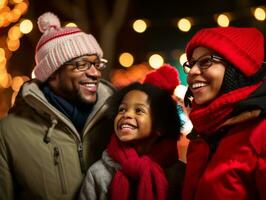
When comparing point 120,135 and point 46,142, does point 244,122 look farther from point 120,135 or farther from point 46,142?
point 46,142

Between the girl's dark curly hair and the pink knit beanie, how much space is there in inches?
17.5

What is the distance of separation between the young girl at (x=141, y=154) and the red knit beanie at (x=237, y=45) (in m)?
0.61

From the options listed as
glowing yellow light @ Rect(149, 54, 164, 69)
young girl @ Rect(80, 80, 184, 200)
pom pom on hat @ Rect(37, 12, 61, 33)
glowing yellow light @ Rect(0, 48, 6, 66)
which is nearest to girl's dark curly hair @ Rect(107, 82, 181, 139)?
young girl @ Rect(80, 80, 184, 200)

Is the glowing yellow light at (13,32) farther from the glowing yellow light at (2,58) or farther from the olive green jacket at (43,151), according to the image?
the olive green jacket at (43,151)

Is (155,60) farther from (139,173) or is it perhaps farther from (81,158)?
(139,173)

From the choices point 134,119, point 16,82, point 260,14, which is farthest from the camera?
point 16,82

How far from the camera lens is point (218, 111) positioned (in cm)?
225

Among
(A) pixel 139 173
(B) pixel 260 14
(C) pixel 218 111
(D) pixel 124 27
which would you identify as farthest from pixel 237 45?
(D) pixel 124 27

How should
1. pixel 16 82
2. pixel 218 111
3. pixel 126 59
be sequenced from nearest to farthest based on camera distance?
pixel 218 111
pixel 16 82
pixel 126 59

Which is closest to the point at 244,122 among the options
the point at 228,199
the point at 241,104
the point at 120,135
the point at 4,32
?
the point at 241,104

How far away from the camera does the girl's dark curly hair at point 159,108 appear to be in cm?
291

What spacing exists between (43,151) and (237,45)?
1.41 m

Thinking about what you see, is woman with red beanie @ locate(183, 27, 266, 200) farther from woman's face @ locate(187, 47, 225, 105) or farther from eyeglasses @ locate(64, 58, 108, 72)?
eyeglasses @ locate(64, 58, 108, 72)

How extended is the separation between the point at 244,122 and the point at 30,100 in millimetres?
1455
